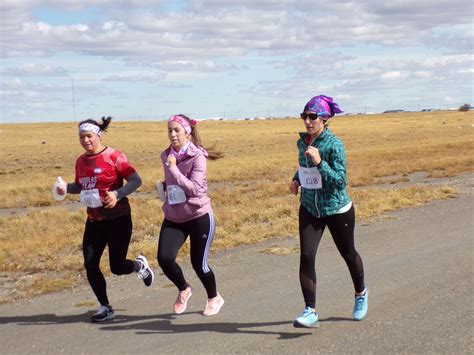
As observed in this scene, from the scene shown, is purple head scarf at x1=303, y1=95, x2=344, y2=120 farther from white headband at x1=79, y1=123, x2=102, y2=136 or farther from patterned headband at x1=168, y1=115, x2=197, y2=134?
white headband at x1=79, y1=123, x2=102, y2=136

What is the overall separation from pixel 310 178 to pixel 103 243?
211 centimetres

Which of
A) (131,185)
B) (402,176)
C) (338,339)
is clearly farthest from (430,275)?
(402,176)

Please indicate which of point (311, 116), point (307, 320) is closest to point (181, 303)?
point (307, 320)

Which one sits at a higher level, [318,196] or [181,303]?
[318,196]

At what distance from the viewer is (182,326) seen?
591 centimetres

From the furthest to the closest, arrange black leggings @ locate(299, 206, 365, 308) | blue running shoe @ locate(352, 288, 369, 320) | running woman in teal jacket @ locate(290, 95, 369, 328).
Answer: blue running shoe @ locate(352, 288, 369, 320) → black leggings @ locate(299, 206, 365, 308) → running woman in teal jacket @ locate(290, 95, 369, 328)

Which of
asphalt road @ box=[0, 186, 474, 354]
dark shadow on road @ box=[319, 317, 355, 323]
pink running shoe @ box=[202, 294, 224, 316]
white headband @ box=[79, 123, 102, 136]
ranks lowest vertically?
asphalt road @ box=[0, 186, 474, 354]

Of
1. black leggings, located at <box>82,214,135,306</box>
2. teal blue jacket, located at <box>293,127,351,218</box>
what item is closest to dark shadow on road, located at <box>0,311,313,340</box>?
black leggings, located at <box>82,214,135,306</box>

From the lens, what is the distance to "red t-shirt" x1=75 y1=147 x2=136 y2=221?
620cm

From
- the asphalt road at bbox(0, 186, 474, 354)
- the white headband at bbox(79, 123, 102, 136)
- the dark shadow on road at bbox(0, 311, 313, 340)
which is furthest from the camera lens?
the white headband at bbox(79, 123, 102, 136)

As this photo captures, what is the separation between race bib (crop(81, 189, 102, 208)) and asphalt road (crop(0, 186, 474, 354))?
110cm

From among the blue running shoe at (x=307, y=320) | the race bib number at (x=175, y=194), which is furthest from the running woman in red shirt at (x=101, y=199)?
the blue running shoe at (x=307, y=320)

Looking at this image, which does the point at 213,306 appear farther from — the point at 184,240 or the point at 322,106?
the point at 322,106

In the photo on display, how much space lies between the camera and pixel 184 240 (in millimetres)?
6152
